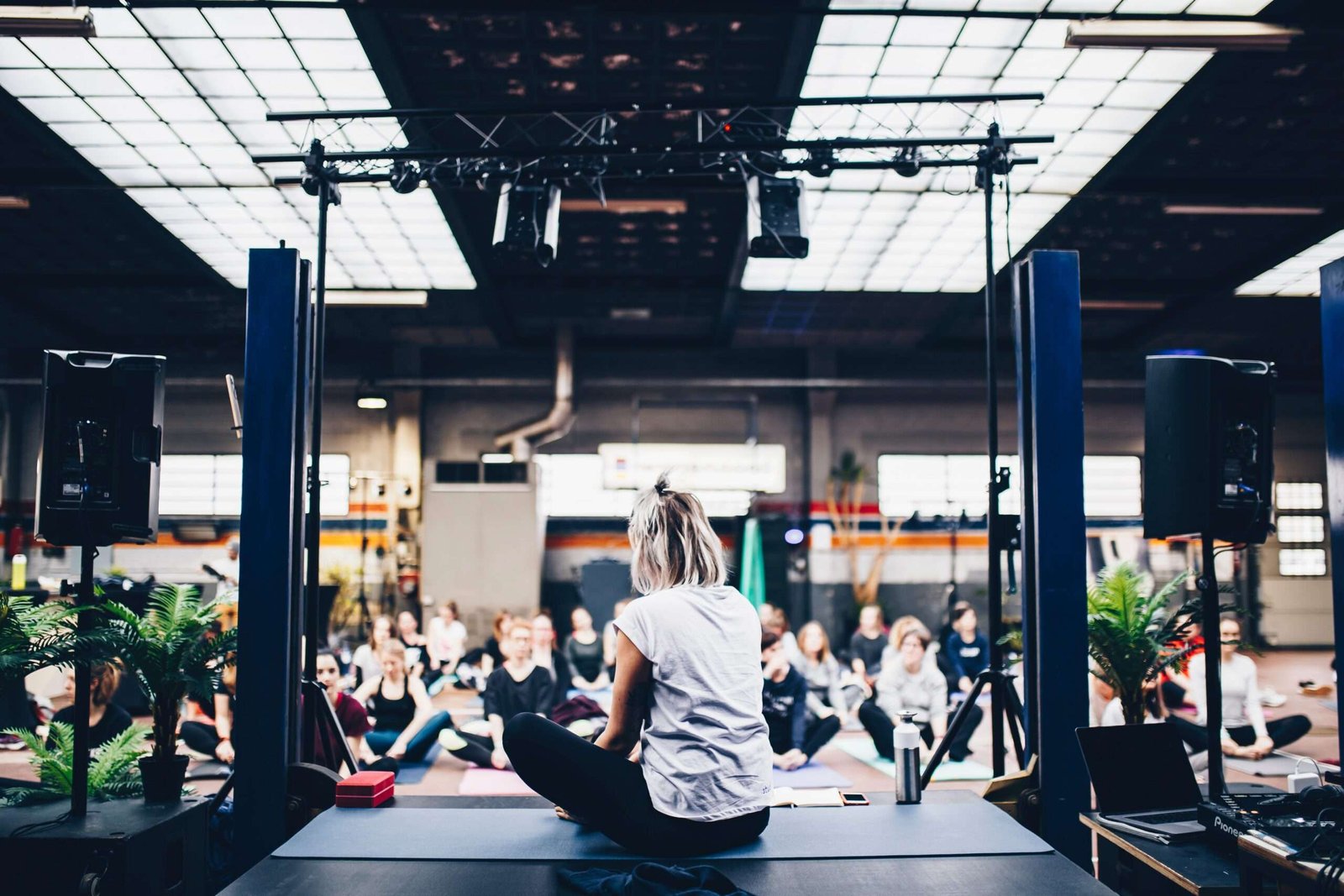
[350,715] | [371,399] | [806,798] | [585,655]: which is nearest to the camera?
[806,798]

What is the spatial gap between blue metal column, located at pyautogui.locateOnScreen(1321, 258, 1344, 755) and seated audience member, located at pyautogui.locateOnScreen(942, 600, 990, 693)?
5.05 m

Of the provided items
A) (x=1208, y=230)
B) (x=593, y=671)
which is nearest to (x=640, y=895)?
(x=593, y=671)

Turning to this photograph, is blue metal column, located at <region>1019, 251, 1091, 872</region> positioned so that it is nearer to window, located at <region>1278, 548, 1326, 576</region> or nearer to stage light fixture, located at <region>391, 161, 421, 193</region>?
stage light fixture, located at <region>391, 161, 421, 193</region>

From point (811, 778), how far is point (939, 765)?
83 cm

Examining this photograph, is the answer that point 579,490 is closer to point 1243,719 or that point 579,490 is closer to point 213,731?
point 213,731

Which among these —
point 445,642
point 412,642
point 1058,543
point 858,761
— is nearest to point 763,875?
point 1058,543

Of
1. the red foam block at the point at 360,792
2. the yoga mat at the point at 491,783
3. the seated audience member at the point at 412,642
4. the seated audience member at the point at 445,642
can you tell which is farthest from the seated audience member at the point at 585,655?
the red foam block at the point at 360,792

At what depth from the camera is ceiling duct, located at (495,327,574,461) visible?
12.1 metres

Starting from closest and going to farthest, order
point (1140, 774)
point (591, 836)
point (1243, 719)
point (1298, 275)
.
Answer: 1. point (591, 836)
2. point (1140, 774)
3. point (1243, 719)
4. point (1298, 275)

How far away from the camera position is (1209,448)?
9.43 feet

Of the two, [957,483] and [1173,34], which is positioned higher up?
[1173,34]

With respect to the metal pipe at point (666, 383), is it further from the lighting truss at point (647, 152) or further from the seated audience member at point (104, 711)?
the seated audience member at point (104, 711)

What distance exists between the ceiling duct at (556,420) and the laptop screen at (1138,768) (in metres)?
9.85

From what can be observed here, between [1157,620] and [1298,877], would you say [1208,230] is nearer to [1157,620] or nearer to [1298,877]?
[1157,620]
